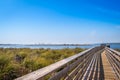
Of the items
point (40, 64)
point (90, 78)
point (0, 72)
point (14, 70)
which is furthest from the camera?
point (40, 64)

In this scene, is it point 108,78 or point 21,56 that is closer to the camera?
point 108,78

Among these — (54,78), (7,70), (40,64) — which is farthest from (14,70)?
(54,78)

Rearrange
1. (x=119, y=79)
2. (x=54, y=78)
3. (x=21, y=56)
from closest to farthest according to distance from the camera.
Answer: (x=54, y=78)
(x=119, y=79)
(x=21, y=56)

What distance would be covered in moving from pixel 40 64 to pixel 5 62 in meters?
1.89

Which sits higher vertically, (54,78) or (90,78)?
(54,78)

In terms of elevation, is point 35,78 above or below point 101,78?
above

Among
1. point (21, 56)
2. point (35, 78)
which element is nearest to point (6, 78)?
point (35, 78)

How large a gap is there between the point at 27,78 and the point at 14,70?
5456 millimetres

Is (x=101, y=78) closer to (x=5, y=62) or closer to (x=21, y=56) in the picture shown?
(x=5, y=62)

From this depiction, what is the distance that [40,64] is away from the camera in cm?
852

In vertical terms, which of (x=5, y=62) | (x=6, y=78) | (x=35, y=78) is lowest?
(x=6, y=78)

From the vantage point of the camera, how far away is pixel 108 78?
19.7 ft

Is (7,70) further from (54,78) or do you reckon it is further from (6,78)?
(54,78)

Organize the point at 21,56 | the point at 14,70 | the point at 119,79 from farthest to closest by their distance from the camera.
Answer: the point at 21,56 < the point at 14,70 < the point at 119,79
